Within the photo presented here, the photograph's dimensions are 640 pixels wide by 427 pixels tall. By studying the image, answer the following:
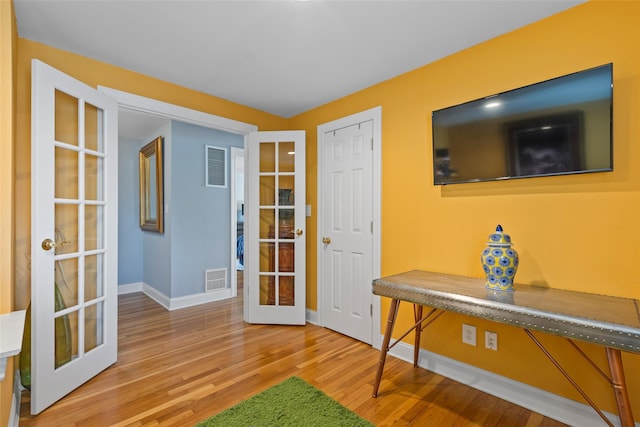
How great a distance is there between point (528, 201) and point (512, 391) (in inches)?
48.1

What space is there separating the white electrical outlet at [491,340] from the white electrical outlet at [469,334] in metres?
0.08

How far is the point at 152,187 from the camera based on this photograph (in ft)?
14.1

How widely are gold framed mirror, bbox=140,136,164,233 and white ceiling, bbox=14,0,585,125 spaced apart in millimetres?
1713

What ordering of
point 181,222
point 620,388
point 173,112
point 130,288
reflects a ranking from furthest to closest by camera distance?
point 130,288 → point 181,222 → point 173,112 → point 620,388

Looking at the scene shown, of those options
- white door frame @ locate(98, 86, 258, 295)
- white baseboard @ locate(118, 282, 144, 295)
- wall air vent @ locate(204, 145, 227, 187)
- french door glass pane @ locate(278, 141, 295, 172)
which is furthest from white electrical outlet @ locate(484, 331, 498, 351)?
white baseboard @ locate(118, 282, 144, 295)

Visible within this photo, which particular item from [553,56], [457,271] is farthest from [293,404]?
[553,56]

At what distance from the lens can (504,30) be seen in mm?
1960

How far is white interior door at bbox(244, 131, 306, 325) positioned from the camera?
3293 mm

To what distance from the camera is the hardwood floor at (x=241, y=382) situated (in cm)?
178

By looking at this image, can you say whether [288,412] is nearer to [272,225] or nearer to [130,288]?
[272,225]

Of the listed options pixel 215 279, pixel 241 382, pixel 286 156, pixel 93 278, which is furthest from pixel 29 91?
pixel 215 279

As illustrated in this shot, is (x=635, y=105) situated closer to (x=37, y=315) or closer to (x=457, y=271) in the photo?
(x=457, y=271)

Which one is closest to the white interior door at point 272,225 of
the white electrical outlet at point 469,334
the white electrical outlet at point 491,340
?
the white electrical outlet at point 469,334

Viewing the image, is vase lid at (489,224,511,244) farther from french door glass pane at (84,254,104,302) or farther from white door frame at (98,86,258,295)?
french door glass pane at (84,254,104,302)
